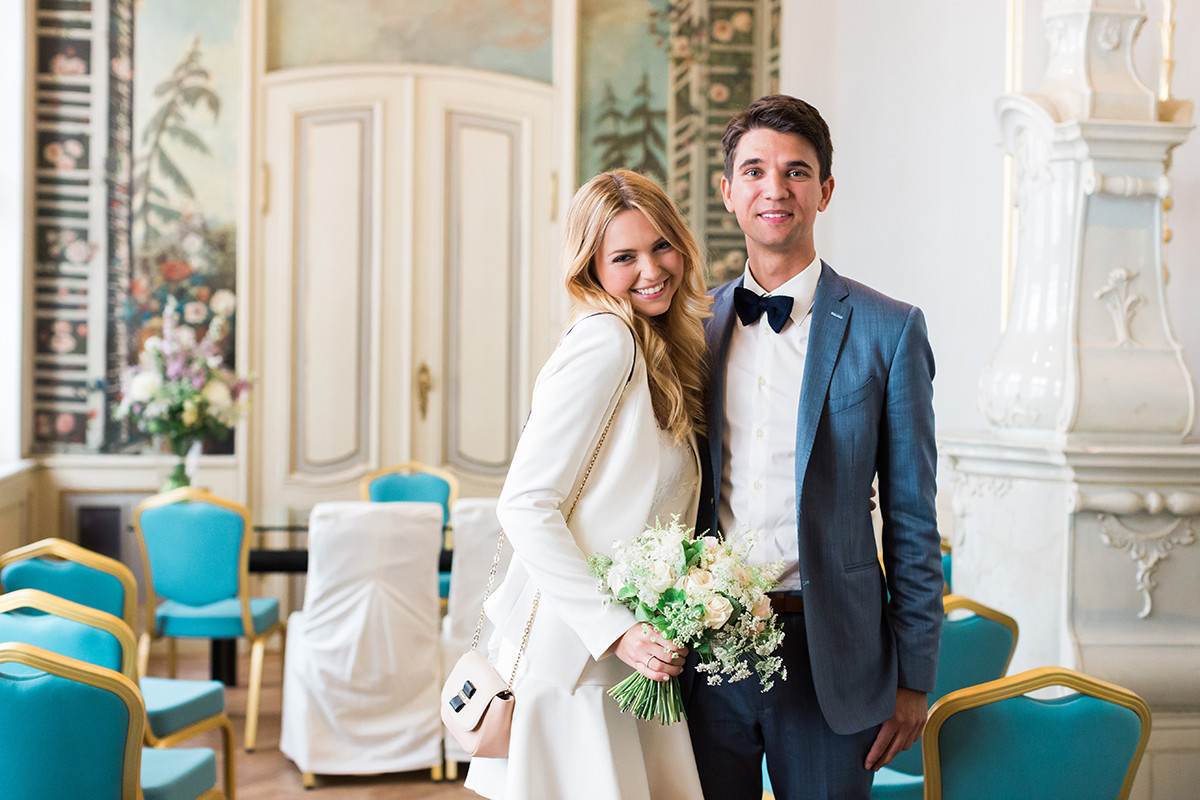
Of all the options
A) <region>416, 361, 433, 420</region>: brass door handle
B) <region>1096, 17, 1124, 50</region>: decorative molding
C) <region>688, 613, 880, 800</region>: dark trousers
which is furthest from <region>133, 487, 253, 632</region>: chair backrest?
<region>1096, 17, 1124, 50</region>: decorative molding

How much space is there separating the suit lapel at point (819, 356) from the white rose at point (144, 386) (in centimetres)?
360

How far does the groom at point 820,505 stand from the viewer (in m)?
1.60

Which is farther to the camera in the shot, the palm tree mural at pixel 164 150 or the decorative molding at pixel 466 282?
the decorative molding at pixel 466 282

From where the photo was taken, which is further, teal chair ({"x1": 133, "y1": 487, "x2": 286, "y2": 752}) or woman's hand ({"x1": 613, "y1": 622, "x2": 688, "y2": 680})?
teal chair ({"x1": 133, "y1": 487, "x2": 286, "y2": 752})

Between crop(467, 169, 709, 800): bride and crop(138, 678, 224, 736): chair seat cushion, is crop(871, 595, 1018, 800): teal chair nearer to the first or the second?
crop(467, 169, 709, 800): bride

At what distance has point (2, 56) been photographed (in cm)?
531

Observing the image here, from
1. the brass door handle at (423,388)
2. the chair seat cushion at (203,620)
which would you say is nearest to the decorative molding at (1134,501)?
the chair seat cushion at (203,620)

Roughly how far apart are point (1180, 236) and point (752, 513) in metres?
2.22

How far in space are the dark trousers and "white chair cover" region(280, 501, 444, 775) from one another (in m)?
2.27

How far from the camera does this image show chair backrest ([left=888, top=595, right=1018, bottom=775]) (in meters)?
2.36

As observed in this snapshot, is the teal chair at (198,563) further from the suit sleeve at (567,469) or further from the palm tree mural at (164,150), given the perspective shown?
the suit sleeve at (567,469)

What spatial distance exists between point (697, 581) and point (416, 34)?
519 cm

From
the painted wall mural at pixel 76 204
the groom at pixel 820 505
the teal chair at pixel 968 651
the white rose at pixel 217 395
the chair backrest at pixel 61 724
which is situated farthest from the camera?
the painted wall mural at pixel 76 204

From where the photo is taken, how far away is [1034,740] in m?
1.74
